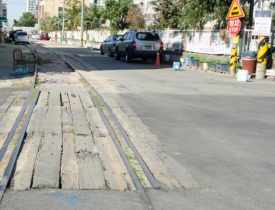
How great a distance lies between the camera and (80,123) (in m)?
6.89

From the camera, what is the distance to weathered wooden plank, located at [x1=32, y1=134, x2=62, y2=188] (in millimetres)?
4062

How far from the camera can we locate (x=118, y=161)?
193 inches

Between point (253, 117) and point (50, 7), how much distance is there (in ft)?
450

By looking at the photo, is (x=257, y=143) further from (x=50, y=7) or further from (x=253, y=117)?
(x=50, y=7)

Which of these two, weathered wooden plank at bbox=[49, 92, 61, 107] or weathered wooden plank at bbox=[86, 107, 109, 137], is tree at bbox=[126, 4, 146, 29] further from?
weathered wooden plank at bbox=[86, 107, 109, 137]

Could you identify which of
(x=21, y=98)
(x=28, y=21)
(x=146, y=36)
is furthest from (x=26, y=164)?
(x=28, y=21)

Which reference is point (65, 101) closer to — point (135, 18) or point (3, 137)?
point (3, 137)

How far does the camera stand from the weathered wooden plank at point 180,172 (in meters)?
4.25

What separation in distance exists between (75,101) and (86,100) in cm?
31

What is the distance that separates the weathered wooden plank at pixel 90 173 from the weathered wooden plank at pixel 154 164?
0.66 m

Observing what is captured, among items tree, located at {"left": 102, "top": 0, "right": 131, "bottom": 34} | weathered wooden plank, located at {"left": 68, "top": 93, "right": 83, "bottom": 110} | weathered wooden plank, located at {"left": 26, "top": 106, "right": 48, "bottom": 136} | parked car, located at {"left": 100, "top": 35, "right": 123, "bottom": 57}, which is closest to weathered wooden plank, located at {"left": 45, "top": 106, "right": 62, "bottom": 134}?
weathered wooden plank, located at {"left": 26, "top": 106, "right": 48, "bottom": 136}

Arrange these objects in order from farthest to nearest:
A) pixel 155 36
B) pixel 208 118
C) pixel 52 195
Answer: pixel 155 36 < pixel 208 118 < pixel 52 195

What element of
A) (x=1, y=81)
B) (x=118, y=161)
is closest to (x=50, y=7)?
(x=1, y=81)

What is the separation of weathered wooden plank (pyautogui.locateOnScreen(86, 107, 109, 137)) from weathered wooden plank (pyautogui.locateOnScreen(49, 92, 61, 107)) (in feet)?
3.17
